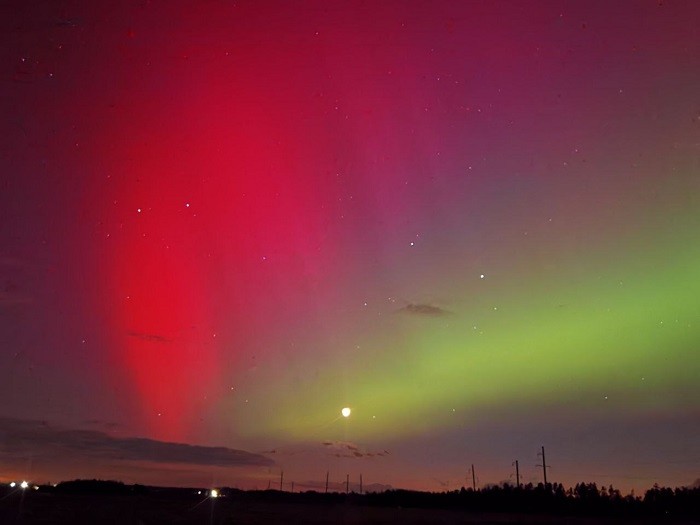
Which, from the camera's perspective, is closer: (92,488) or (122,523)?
(122,523)

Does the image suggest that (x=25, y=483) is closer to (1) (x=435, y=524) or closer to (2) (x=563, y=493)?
(1) (x=435, y=524)

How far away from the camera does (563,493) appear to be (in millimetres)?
93875

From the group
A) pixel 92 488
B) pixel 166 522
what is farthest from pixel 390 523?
pixel 92 488

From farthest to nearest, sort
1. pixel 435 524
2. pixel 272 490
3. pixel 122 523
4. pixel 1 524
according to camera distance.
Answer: pixel 272 490, pixel 435 524, pixel 122 523, pixel 1 524

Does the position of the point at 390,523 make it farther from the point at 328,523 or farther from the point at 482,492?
the point at 482,492

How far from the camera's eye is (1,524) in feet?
93.9

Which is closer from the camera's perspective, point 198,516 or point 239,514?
point 198,516

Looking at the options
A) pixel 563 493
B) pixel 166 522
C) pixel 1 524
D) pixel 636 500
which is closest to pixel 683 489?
pixel 636 500

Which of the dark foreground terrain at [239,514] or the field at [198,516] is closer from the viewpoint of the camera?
the field at [198,516]

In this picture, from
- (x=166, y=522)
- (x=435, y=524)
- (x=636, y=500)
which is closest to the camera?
(x=166, y=522)

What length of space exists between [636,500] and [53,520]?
7954 centimetres

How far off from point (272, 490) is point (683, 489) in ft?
328

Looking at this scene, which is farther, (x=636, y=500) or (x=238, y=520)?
(x=636, y=500)

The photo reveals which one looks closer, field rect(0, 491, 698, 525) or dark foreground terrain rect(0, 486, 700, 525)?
field rect(0, 491, 698, 525)
